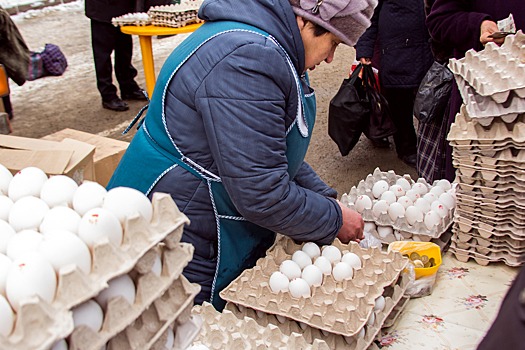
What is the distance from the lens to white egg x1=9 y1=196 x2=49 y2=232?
106 centimetres

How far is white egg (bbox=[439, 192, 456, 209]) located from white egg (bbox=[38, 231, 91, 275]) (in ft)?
4.91

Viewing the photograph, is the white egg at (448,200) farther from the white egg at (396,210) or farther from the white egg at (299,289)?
the white egg at (299,289)

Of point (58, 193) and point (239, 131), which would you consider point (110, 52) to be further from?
point (58, 193)

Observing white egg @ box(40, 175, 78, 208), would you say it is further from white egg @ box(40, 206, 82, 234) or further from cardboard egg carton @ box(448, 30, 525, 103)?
cardboard egg carton @ box(448, 30, 525, 103)

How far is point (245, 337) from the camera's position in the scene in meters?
1.47

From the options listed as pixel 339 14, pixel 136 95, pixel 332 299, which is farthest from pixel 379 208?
pixel 136 95

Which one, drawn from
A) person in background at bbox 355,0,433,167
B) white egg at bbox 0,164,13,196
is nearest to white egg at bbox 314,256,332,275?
white egg at bbox 0,164,13,196

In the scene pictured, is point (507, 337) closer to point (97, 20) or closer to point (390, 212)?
point (390, 212)

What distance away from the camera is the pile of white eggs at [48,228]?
884 millimetres

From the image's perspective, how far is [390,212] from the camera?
6.89 feet

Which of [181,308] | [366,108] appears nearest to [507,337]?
[181,308]

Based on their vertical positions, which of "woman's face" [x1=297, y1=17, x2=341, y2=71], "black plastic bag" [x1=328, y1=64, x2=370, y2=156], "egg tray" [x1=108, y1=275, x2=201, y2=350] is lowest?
"black plastic bag" [x1=328, y1=64, x2=370, y2=156]

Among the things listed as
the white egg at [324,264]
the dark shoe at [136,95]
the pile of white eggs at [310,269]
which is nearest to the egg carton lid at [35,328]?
the pile of white eggs at [310,269]

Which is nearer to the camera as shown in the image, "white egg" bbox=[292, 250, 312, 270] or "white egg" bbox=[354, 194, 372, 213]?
"white egg" bbox=[292, 250, 312, 270]
